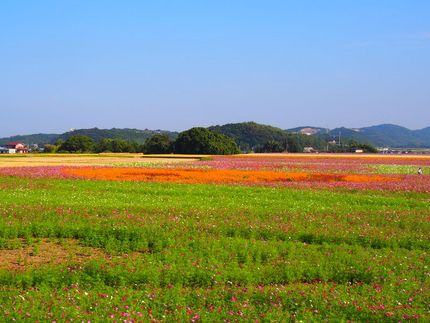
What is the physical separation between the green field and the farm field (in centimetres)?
4

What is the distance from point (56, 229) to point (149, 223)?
116 inches

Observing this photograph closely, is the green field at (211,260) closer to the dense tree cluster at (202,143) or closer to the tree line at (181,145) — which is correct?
the dense tree cluster at (202,143)

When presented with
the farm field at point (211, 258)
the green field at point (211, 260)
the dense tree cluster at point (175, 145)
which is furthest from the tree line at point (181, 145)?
the green field at point (211, 260)

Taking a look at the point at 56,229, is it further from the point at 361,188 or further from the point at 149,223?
the point at 361,188

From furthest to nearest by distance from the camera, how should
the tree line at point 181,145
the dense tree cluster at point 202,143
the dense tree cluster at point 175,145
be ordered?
the tree line at point 181,145 < the dense tree cluster at point 175,145 < the dense tree cluster at point 202,143

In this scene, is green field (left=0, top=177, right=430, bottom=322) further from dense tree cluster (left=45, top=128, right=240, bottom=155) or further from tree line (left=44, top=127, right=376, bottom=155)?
tree line (left=44, top=127, right=376, bottom=155)

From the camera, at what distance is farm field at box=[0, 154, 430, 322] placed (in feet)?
30.6

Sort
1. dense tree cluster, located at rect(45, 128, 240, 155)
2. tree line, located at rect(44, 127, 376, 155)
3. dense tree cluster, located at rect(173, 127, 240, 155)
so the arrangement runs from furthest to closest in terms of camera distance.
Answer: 1. tree line, located at rect(44, 127, 376, 155)
2. dense tree cluster, located at rect(45, 128, 240, 155)
3. dense tree cluster, located at rect(173, 127, 240, 155)

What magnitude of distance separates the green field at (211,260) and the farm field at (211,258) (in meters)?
0.04

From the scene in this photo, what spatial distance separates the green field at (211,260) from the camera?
934 centimetres

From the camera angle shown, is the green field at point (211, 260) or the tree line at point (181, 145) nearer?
the green field at point (211, 260)

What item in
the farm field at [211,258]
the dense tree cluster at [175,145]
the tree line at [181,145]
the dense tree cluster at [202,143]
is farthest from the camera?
the tree line at [181,145]

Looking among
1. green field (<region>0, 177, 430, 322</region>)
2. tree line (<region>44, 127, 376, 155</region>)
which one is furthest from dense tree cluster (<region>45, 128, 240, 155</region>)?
green field (<region>0, 177, 430, 322</region>)

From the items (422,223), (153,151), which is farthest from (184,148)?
(422,223)
